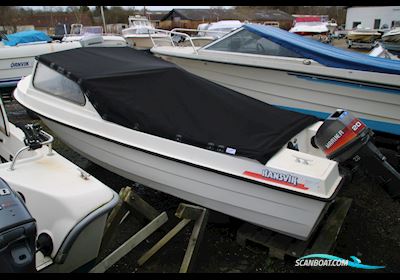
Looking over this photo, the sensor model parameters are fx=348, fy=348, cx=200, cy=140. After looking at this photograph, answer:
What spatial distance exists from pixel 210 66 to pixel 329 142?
9.06ft

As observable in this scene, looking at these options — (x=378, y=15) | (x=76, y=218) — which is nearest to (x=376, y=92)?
(x=76, y=218)

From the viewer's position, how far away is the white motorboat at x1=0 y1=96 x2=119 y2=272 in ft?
5.60

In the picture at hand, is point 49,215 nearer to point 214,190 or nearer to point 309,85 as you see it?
point 214,190

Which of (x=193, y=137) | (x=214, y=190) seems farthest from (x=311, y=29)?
(x=214, y=190)

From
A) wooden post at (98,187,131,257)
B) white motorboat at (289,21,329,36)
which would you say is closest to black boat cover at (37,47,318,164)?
wooden post at (98,187,131,257)

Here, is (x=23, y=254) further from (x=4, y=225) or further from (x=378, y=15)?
(x=378, y=15)

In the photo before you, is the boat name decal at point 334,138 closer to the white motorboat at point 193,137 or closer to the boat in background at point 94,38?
the white motorboat at point 193,137

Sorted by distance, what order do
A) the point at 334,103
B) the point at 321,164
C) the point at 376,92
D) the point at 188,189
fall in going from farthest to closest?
1. the point at 334,103
2. the point at 376,92
3. the point at 188,189
4. the point at 321,164

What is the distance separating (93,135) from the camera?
319 centimetres

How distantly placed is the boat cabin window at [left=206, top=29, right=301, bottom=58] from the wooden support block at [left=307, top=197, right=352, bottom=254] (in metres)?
2.06

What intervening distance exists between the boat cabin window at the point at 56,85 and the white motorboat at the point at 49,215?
92 cm

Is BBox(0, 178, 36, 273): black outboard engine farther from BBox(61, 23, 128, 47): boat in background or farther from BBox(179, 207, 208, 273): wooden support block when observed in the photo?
BBox(61, 23, 128, 47): boat in background

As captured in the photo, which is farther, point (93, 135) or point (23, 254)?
point (93, 135)

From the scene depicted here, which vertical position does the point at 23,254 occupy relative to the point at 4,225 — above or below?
below
